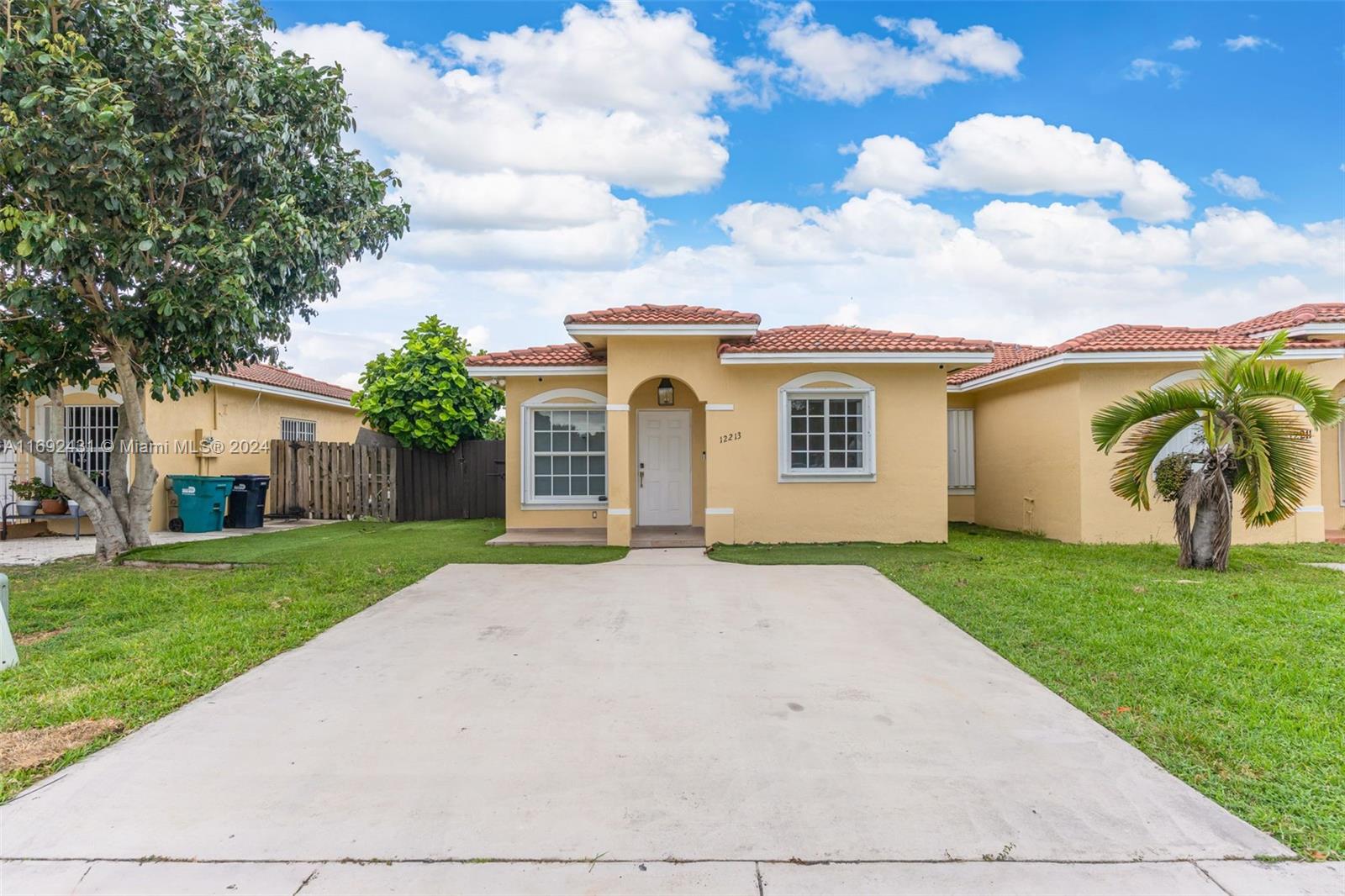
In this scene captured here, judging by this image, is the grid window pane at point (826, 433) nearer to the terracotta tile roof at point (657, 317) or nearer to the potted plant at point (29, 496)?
the terracotta tile roof at point (657, 317)

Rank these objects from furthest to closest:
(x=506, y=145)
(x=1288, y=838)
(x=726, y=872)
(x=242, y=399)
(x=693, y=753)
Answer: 1. (x=242, y=399)
2. (x=506, y=145)
3. (x=693, y=753)
4. (x=1288, y=838)
5. (x=726, y=872)

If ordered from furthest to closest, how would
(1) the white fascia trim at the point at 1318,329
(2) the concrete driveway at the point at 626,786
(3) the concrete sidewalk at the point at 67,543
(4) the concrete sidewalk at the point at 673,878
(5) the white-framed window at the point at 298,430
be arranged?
(5) the white-framed window at the point at 298,430, (1) the white fascia trim at the point at 1318,329, (3) the concrete sidewalk at the point at 67,543, (2) the concrete driveway at the point at 626,786, (4) the concrete sidewalk at the point at 673,878

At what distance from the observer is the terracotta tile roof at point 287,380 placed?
15868 mm

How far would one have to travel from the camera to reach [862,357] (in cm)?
1098

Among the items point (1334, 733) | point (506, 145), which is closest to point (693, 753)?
point (1334, 733)

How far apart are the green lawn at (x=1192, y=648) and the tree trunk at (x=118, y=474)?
8697mm

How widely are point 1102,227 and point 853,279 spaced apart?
5.27 m

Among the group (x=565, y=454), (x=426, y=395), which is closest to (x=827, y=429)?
(x=565, y=454)

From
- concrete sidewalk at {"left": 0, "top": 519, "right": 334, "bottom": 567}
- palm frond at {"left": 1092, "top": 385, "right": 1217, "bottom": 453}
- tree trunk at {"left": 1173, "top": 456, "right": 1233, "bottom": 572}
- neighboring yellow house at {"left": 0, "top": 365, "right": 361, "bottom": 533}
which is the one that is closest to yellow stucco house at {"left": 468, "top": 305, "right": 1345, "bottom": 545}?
palm frond at {"left": 1092, "top": 385, "right": 1217, "bottom": 453}

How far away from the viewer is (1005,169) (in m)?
14.1

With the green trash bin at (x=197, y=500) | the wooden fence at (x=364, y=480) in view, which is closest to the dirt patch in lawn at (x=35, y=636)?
the green trash bin at (x=197, y=500)

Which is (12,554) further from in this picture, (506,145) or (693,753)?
(693,753)

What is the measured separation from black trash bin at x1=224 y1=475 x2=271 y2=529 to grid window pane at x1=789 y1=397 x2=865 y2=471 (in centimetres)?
1084

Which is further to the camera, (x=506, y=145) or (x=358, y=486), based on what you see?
(x=358, y=486)
